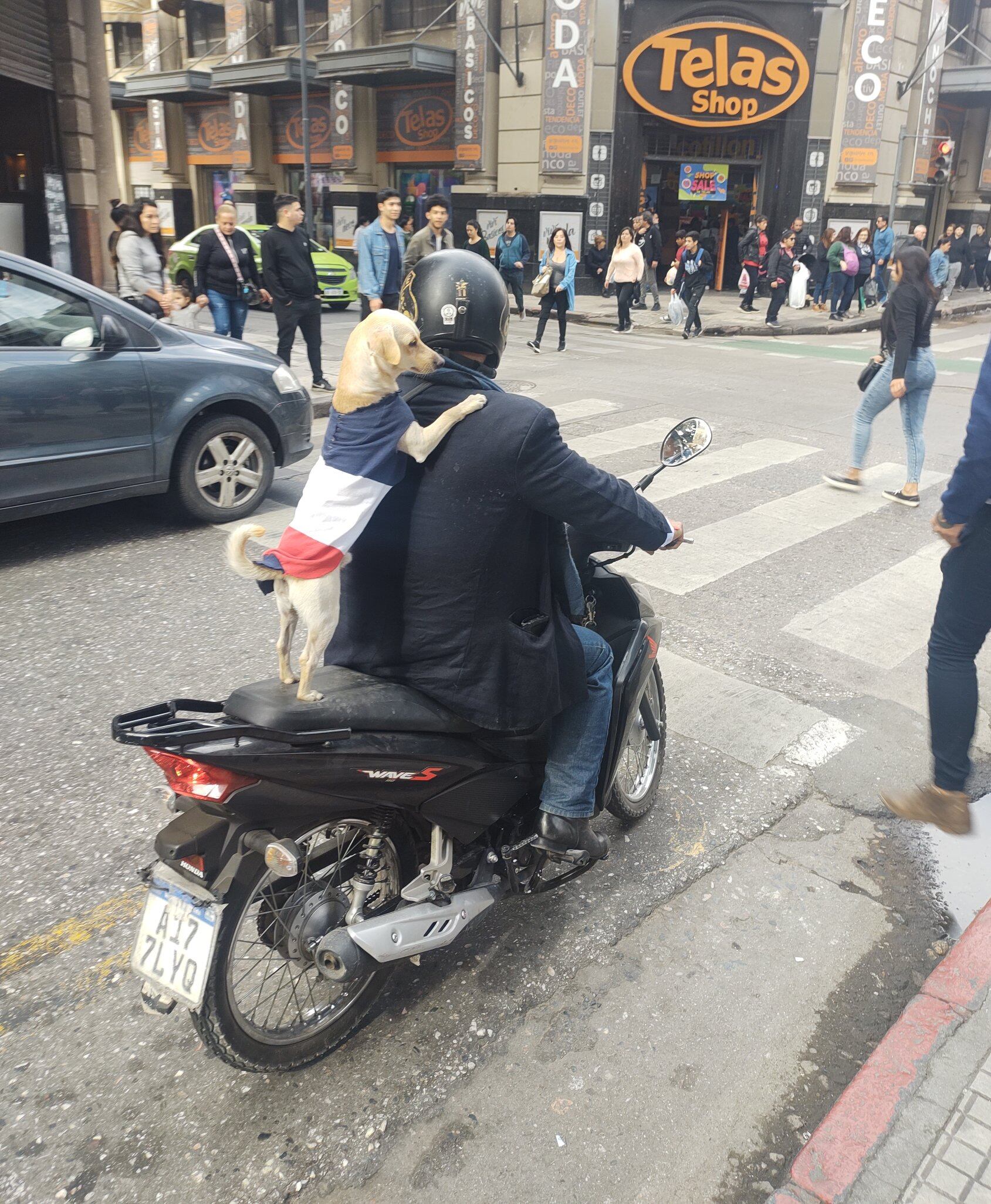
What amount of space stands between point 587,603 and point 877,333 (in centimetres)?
1935

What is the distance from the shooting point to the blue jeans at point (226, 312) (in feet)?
34.5

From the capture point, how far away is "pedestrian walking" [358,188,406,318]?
10375 millimetres

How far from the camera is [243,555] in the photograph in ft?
7.55

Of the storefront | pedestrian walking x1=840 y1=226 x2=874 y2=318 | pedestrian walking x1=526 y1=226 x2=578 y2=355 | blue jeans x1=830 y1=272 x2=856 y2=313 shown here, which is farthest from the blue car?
the storefront

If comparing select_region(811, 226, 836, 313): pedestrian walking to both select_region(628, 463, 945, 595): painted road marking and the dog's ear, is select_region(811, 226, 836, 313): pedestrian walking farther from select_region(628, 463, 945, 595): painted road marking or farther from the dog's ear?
the dog's ear

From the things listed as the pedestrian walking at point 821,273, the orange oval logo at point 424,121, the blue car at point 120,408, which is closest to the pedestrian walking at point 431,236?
the blue car at point 120,408

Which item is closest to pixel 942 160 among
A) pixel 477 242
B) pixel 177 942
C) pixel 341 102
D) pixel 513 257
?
pixel 513 257

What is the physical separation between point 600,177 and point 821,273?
17.4ft

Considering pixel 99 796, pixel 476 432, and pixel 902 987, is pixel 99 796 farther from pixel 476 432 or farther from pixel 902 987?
pixel 902 987

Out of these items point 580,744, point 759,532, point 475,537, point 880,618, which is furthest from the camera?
point 759,532

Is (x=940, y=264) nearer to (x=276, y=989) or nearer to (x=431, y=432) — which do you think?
(x=431, y=432)

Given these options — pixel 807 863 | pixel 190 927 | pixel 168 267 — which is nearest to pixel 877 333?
pixel 168 267

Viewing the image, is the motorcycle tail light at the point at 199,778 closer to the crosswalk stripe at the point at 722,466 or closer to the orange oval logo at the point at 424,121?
the crosswalk stripe at the point at 722,466

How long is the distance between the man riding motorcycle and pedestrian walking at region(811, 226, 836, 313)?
835 inches
